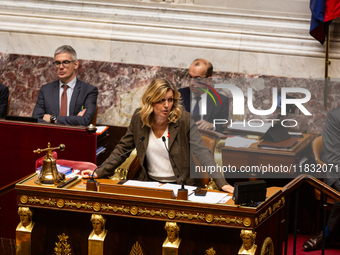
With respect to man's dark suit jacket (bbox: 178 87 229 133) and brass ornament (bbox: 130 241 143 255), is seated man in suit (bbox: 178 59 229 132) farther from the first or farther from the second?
brass ornament (bbox: 130 241 143 255)

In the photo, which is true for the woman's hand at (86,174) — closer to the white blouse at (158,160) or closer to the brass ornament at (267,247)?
the white blouse at (158,160)

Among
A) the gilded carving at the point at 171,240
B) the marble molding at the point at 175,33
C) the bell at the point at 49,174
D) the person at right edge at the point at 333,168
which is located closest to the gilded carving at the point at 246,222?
the gilded carving at the point at 171,240

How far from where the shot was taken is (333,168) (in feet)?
14.0

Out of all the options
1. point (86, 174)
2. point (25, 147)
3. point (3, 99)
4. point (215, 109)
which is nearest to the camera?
point (86, 174)

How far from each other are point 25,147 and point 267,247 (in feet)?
8.04

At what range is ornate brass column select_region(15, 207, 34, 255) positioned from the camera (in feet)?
10.5

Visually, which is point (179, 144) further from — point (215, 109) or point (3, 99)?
point (3, 99)

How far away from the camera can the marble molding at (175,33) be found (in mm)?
5691

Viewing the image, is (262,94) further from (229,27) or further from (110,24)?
(110,24)

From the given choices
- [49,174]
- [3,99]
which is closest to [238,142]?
[49,174]

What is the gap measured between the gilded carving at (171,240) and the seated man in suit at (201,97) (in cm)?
197

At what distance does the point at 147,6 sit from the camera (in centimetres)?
589

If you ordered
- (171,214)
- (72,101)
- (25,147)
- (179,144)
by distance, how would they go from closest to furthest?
(171,214), (179,144), (25,147), (72,101)

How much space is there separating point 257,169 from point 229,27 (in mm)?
1973
